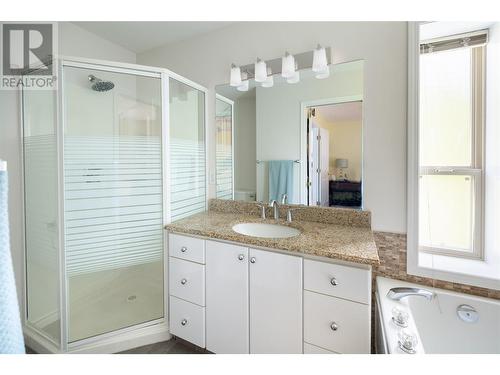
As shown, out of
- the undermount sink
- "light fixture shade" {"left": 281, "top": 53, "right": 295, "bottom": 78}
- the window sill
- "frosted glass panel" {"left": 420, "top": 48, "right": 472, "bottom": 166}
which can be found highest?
"light fixture shade" {"left": 281, "top": 53, "right": 295, "bottom": 78}

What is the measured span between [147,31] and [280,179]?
1749 millimetres

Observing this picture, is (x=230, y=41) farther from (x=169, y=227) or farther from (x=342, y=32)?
(x=169, y=227)

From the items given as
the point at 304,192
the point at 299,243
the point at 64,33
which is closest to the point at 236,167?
the point at 304,192

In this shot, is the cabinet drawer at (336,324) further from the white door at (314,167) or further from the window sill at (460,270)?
the white door at (314,167)

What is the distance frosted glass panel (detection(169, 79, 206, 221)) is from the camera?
176 centimetres

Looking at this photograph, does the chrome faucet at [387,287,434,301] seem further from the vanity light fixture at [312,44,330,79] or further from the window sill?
the vanity light fixture at [312,44,330,79]

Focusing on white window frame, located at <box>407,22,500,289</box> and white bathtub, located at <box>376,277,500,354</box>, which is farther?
white window frame, located at <box>407,22,500,289</box>

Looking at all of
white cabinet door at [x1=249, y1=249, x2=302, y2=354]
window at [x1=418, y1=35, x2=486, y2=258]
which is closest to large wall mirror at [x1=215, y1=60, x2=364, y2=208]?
window at [x1=418, y1=35, x2=486, y2=258]

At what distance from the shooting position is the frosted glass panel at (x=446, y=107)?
1.47m

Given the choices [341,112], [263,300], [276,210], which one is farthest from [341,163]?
[263,300]

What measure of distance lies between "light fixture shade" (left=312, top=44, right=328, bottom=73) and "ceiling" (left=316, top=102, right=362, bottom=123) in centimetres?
25

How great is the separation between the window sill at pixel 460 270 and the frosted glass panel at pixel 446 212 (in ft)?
0.31

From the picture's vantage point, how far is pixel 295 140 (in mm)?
1743

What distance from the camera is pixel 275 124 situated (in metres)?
1.81
